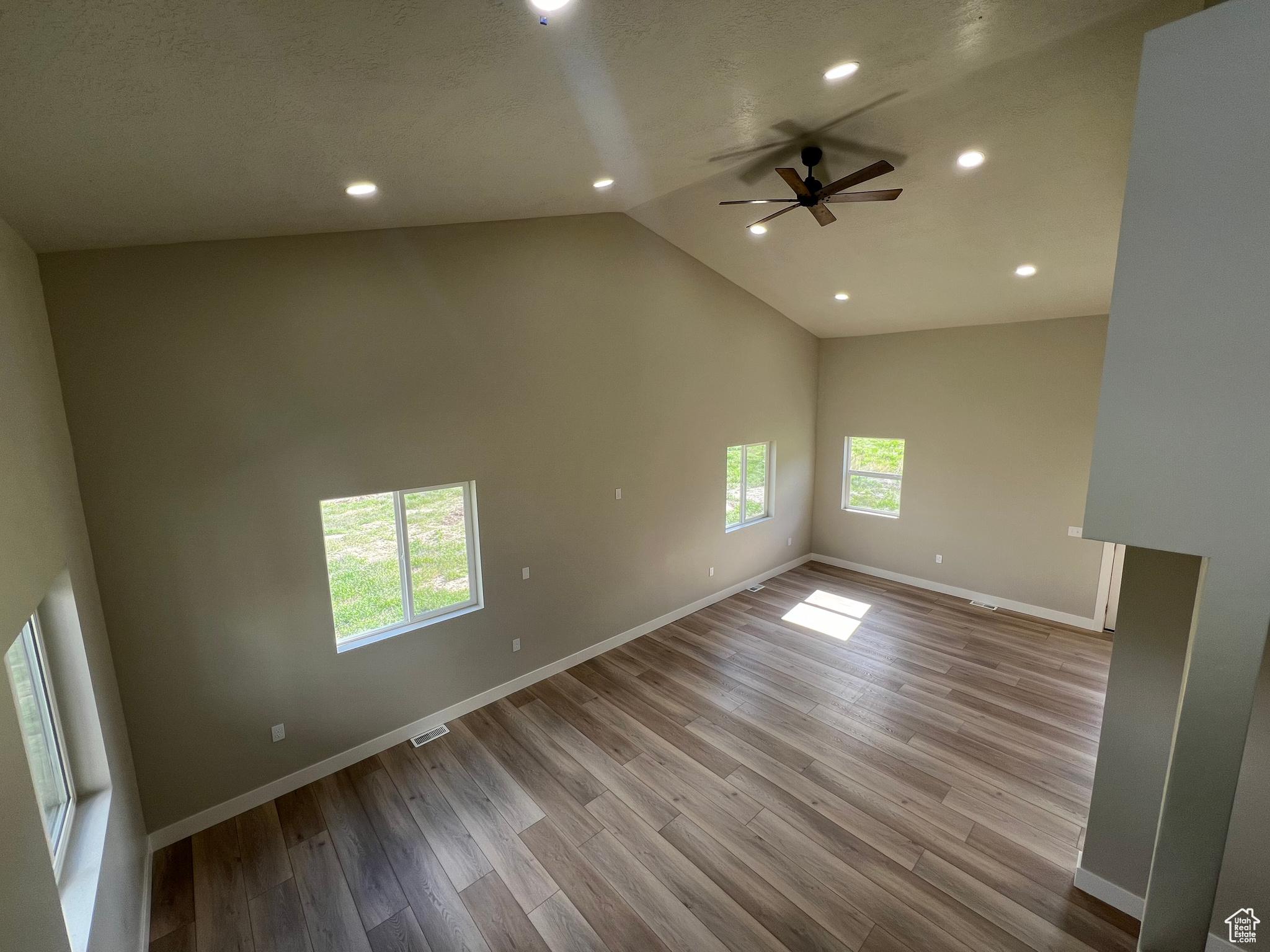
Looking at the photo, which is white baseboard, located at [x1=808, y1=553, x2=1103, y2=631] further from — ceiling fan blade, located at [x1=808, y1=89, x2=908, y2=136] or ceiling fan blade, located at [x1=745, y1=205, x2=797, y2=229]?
ceiling fan blade, located at [x1=808, y1=89, x2=908, y2=136]

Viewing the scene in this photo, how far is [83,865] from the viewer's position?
6.53ft

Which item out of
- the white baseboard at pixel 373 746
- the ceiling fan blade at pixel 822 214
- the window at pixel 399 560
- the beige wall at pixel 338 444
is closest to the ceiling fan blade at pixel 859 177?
the ceiling fan blade at pixel 822 214

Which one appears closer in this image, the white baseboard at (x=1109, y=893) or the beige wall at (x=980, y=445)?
the white baseboard at (x=1109, y=893)

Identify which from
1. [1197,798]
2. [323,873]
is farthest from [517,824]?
[1197,798]

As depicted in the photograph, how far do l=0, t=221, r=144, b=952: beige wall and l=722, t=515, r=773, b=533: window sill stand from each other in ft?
17.7

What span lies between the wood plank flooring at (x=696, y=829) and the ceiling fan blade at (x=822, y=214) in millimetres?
3734

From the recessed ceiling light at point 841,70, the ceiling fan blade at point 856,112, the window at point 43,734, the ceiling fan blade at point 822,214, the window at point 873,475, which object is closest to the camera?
the window at point 43,734

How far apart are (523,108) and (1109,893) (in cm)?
470

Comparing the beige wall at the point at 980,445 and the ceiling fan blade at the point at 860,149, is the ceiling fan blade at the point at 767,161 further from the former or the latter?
the beige wall at the point at 980,445

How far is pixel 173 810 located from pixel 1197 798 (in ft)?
15.9

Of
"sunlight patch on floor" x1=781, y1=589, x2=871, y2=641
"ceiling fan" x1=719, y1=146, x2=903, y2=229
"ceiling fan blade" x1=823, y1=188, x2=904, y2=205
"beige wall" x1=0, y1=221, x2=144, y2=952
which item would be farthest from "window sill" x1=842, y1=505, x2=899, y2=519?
"beige wall" x1=0, y1=221, x2=144, y2=952

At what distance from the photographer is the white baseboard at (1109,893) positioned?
8.59 ft

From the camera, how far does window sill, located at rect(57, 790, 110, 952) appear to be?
1759 mm

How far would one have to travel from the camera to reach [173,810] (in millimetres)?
3102
